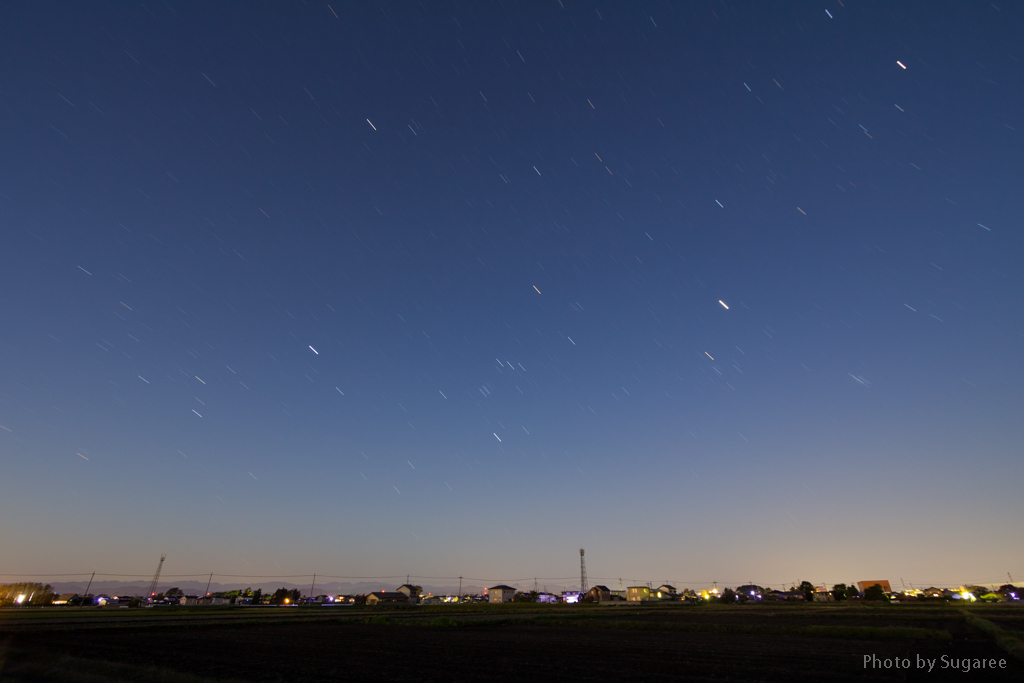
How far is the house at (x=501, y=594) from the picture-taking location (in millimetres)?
139750

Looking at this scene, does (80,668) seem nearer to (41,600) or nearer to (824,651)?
(824,651)

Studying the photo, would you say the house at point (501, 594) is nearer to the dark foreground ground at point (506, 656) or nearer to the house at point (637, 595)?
the house at point (637, 595)

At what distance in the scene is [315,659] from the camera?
20672mm

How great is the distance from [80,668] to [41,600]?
511 feet

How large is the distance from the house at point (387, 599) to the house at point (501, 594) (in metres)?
27.0

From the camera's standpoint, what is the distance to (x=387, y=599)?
13525cm

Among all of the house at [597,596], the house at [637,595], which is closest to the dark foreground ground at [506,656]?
the house at [637,595]

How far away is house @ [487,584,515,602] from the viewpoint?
139750 mm

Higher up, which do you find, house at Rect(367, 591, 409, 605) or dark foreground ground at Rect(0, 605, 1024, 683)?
Result: dark foreground ground at Rect(0, 605, 1024, 683)

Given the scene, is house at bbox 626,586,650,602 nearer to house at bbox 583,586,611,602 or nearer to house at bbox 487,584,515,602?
house at bbox 583,586,611,602

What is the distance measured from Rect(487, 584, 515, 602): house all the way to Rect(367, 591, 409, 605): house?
27.0 meters

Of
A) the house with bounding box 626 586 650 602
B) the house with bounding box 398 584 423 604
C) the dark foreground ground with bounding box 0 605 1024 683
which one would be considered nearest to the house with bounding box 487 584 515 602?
the house with bounding box 398 584 423 604

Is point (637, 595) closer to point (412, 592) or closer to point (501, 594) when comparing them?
point (501, 594)

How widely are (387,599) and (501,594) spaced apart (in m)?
34.9
